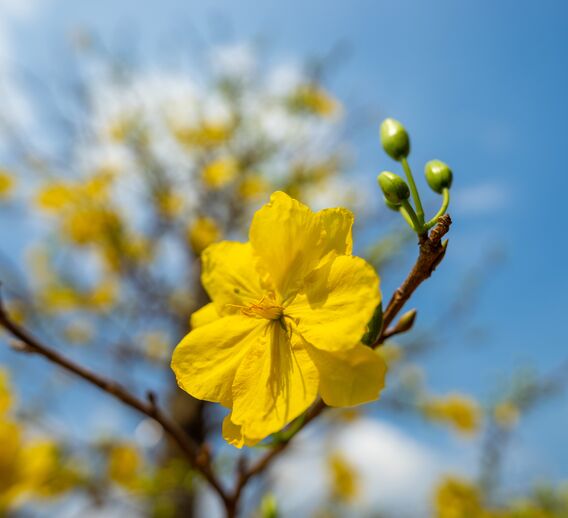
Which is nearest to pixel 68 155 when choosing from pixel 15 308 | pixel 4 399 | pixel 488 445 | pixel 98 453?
pixel 15 308

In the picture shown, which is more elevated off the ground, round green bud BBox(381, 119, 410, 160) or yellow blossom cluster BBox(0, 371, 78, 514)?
round green bud BBox(381, 119, 410, 160)

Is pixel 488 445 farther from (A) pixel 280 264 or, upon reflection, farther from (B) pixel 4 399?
(A) pixel 280 264

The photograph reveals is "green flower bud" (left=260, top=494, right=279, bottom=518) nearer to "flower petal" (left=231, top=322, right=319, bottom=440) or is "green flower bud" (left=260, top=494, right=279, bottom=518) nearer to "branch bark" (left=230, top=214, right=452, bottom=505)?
"flower petal" (left=231, top=322, right=319, bottom=440)

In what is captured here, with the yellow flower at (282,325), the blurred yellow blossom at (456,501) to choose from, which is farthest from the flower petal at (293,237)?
the blurred yellow blossom at (456,501)

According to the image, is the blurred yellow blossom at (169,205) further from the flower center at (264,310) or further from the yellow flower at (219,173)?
the flower center at (264,310)

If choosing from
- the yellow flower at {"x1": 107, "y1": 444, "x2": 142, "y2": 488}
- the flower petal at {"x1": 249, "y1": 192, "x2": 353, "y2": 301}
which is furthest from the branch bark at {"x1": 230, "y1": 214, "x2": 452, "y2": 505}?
the yellow flower at {"x1": 107, "y1": 444, "x2": 142, "y2": 488}

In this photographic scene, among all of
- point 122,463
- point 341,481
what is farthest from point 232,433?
point 341,481

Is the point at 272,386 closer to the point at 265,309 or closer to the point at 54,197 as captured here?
the point at 265,309
